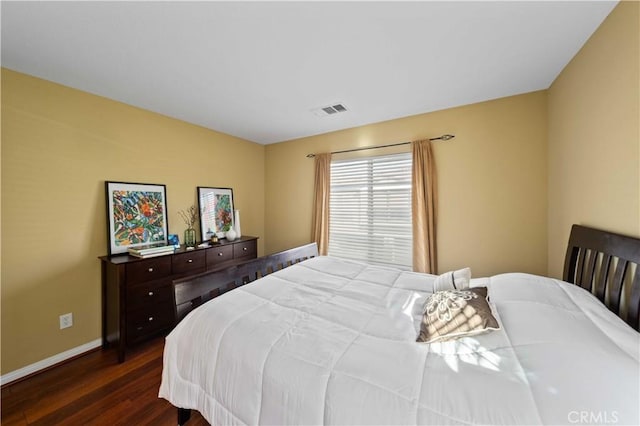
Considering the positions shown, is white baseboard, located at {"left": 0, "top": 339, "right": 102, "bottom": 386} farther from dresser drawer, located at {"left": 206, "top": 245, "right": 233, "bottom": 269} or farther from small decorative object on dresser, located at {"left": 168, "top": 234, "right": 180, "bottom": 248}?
dresser drawer, located at {"left": 206, "top": 245, "right": 233, "bottom": 269}

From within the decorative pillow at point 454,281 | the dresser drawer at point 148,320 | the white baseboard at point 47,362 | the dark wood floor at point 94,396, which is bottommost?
the dark wood floor at point 94,396

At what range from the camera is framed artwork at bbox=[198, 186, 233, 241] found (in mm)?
3195

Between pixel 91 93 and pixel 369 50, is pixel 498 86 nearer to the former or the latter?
pixel 369 50

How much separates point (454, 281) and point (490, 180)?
147 centimetres

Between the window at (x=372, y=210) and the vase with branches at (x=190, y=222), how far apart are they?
1.89m

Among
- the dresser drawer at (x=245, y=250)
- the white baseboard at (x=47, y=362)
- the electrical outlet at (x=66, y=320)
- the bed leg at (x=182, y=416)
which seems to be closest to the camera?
the bed leg at (x=182, y=416)

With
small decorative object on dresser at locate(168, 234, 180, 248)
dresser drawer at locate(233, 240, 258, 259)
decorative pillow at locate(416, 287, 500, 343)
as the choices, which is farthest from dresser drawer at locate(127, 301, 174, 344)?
decorative pillow at locate(416, 287, 500, 343)

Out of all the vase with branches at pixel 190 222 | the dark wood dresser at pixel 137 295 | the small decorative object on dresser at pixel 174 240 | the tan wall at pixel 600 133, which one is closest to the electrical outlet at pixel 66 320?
the dark wood dresser at pixel 137 295

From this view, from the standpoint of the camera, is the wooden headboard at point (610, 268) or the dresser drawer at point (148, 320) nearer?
the wooden headboard at point (610, 268)

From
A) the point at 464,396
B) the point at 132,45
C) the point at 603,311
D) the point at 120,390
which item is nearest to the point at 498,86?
the point at 603,311

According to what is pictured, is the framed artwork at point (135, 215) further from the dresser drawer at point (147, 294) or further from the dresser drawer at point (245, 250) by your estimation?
the dresser drawer at point (245, 250)

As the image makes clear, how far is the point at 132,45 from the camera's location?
1.60m

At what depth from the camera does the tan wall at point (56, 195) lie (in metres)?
1.88

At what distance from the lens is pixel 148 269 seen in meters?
2.29
